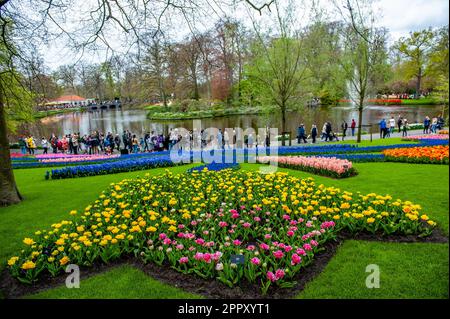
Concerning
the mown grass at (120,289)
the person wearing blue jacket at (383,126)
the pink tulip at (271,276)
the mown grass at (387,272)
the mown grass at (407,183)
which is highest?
the person wearing blue jacket at (383,126)

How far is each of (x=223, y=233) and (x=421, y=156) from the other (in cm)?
898

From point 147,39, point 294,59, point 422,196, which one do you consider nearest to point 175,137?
point 294,59

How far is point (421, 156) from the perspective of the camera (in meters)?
11.2

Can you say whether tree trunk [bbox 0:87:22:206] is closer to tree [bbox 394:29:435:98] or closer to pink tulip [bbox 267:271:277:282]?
pink tulip [bbox 267:271:277:282]

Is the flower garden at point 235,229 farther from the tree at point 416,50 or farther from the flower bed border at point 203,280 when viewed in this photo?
the tree at point 416,50

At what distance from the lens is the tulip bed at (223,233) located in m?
4.39

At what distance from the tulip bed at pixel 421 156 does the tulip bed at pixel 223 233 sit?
5496 mm

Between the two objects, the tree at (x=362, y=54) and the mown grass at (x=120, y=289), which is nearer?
the mown grass at (x=120, y=289)

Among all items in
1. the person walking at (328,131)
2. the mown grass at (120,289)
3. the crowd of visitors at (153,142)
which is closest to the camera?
the mown grass at (120,289)
